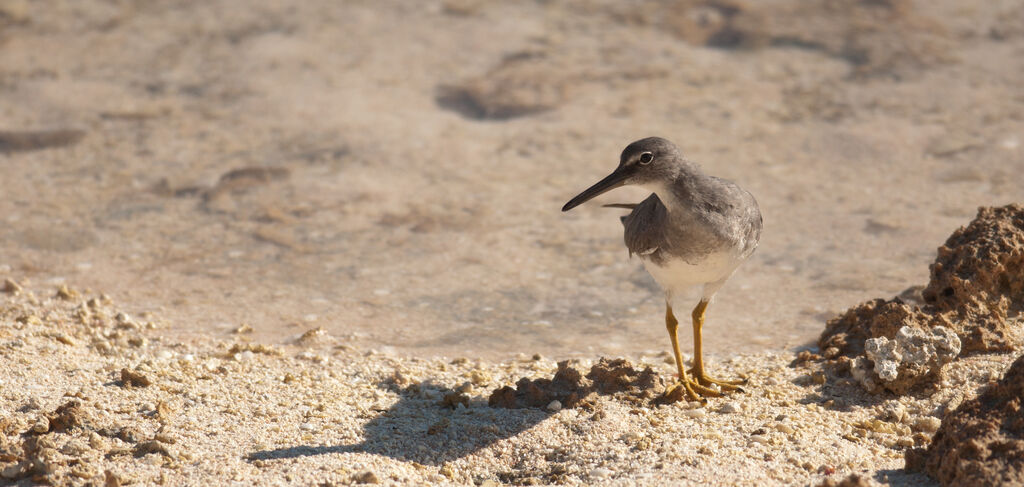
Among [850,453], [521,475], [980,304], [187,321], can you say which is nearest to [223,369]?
[187,321]

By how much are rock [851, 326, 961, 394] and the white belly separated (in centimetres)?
87

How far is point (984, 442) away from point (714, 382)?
6.05 ft

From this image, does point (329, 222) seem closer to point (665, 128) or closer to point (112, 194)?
point (112, 194)

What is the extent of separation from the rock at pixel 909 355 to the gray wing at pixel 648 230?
127cm

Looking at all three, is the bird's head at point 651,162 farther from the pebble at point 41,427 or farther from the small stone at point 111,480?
the pebble at point 41,427

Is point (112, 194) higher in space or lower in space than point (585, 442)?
lower

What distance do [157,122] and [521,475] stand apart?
7.39m

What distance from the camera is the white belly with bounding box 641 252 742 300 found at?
552cm

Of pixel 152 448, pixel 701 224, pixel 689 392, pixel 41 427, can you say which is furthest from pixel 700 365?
pixel 41 427

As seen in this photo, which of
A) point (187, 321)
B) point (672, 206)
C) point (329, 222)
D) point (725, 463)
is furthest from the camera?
point (329, 222)

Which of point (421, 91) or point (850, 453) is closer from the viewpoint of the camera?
point (850, 453)

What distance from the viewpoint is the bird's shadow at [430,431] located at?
16.6ft

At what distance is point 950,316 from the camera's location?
230 inches

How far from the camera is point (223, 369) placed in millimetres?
6020
